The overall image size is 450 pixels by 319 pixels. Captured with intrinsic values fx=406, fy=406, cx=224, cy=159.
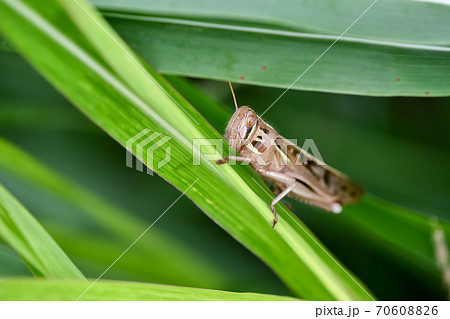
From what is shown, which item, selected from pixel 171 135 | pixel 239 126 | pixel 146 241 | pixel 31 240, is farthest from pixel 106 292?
pixel 146 241

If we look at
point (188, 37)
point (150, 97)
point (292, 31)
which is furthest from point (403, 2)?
point (150, 97)

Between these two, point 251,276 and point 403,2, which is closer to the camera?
point 403,2

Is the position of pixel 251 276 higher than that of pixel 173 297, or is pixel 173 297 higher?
pixel 251 276

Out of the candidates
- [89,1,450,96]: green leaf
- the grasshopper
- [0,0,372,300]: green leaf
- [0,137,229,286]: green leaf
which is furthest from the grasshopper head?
[0,137,229,286]: green leaf

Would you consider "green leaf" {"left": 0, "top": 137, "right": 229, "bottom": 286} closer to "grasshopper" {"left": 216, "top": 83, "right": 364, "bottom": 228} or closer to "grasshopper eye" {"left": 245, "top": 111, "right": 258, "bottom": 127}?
"grasshopper" {"left": 216, "top": 83, "right": 364, "bottom": 228}

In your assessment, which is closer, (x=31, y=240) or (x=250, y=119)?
(x=31, y=240)

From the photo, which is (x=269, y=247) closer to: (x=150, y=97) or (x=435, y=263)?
(x=150, y=97)

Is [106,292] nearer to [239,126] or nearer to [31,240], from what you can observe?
[31,240]
